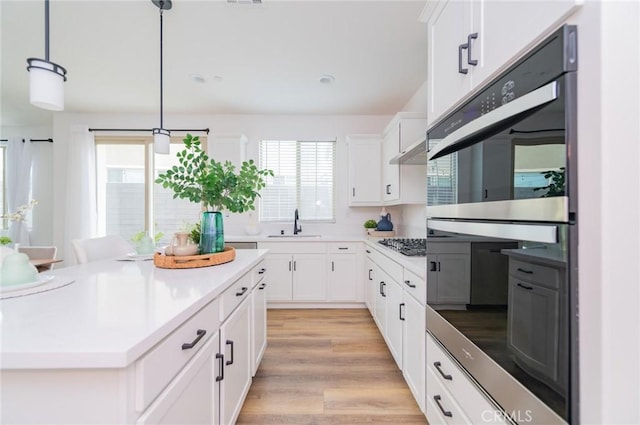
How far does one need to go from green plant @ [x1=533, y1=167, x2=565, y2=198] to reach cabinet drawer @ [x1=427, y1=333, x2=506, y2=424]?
68cm

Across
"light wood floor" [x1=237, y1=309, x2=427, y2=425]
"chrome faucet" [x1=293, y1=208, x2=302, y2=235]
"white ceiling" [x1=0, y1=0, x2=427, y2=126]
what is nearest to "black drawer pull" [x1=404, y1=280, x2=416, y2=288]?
"light wood floor" [x1=237, y1=309, x2=427, y2=425]

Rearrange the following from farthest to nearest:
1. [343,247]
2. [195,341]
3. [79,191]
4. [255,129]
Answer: [255,129]
[79,191]
[343,247]
[195,341]

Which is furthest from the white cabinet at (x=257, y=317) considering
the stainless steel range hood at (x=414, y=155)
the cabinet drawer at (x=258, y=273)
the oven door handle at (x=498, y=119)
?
the stainless steel range hood at (x=414, y=155)

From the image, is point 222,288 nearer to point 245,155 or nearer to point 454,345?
point 454,345

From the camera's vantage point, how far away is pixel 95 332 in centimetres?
67

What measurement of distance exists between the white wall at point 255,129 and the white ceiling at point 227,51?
13.0 inches

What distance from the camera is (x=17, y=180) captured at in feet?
13.7

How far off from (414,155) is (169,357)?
7.70 ft

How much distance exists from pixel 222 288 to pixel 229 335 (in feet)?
0.93

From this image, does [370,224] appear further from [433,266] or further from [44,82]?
[44,82]

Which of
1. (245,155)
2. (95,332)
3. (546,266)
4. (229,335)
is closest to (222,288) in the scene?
(229,335)

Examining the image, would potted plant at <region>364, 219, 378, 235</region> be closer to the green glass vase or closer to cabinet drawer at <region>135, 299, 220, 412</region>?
the green glass vase

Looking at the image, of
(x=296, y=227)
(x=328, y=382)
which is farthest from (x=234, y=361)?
(x=296, y=227)

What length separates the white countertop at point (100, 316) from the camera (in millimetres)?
577
